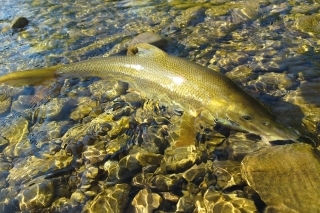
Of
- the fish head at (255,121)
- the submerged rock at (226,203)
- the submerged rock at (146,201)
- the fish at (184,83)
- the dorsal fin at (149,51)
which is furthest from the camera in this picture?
the dorsal fin at (149,51)

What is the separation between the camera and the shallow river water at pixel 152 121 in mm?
3840

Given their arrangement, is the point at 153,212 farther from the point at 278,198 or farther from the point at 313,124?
the point at 313,124

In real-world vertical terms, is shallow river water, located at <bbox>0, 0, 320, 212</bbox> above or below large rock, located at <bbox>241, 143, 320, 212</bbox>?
below

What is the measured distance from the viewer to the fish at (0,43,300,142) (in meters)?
4.05

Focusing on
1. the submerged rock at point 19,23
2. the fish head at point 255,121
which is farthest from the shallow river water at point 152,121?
the submerged rock at point 19,23

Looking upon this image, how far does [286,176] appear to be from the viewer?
11.0ft

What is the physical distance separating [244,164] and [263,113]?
2.38ft

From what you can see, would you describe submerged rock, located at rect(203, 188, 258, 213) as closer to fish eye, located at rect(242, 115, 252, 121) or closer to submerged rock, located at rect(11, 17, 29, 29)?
fish eye, located at rect(242, 115, 252, 121)

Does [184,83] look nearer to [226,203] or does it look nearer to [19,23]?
[226,203]

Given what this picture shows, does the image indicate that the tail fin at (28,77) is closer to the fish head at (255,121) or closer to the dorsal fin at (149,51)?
the dorsal fin at (149,51)

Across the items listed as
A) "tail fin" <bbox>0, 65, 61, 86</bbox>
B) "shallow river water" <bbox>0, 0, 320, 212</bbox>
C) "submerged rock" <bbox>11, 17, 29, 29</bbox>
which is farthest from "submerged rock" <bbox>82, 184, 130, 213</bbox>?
"submerged rock" <bbox>11, 17, 29, 29</bbox>

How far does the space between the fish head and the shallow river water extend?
0.46 ft

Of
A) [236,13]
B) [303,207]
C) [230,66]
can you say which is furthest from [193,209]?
[236,13]

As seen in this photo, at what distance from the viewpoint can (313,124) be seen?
4.27 metres
